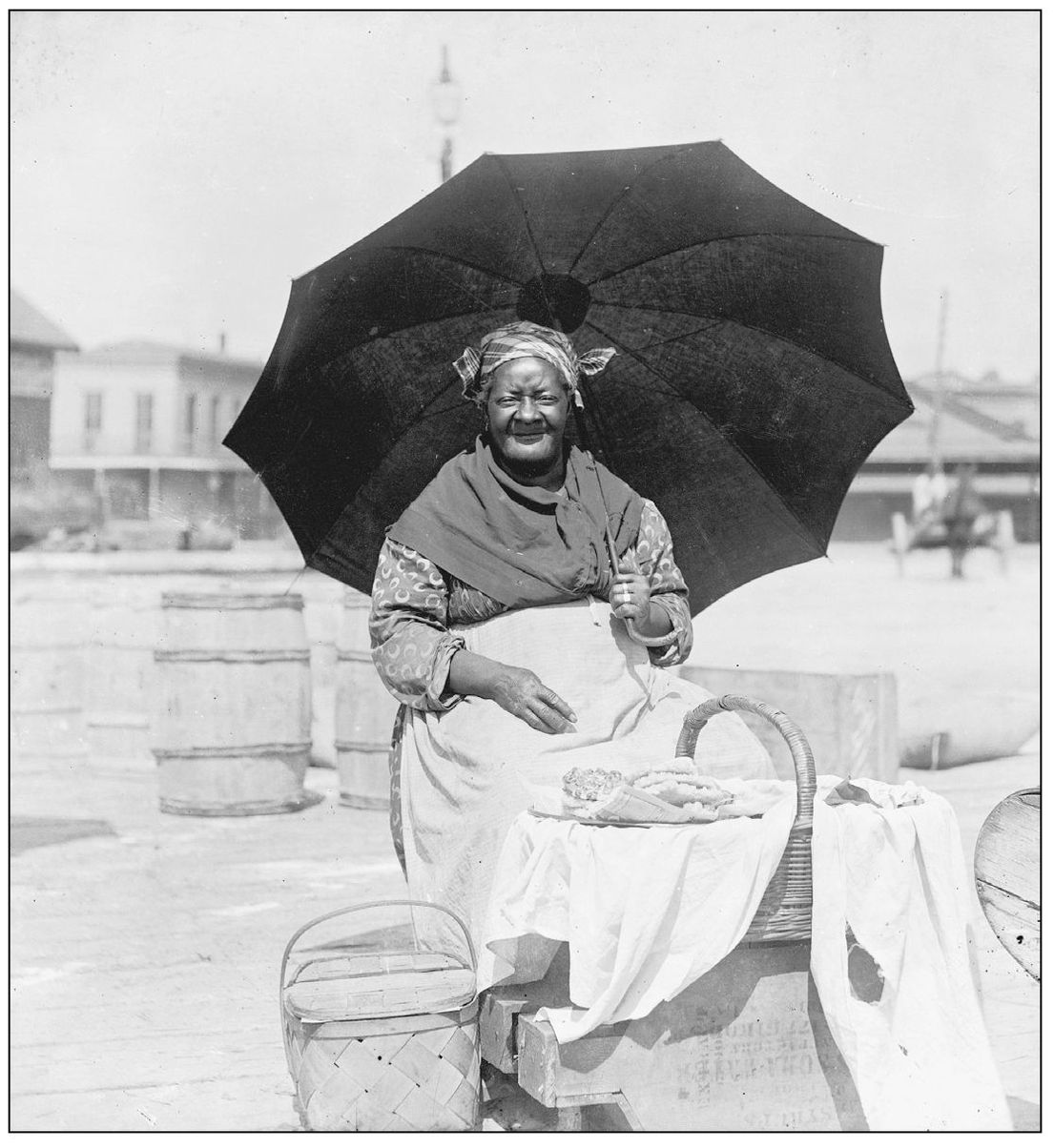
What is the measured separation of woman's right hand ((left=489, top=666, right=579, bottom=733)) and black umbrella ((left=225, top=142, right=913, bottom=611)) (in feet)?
3.63

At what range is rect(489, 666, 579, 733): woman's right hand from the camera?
3.40 metres

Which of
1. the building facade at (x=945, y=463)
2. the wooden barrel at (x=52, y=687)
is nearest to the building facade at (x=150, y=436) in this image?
the building facade at (x=945, y=463)

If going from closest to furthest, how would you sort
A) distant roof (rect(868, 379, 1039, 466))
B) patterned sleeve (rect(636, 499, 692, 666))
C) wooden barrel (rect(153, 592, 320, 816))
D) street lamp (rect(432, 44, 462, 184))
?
1. patterned sleeve (rect(636, 499, 692, 666))
2. street lamp (rect(432, 44, 462, 184))
3. wooden barrel (rect(153, 592, 320, 816))
4. distant roof (rect(868, 379, 1039, 466))

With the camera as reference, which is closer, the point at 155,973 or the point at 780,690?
the point at 155,973

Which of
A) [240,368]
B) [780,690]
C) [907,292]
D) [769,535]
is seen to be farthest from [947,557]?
[769,535]

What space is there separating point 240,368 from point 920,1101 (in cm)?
3270

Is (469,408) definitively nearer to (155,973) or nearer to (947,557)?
(155,973)

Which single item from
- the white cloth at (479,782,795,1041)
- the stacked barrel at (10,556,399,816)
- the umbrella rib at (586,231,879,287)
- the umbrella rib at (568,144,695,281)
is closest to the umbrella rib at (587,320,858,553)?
the umbrella rib at (586,231,879,287)

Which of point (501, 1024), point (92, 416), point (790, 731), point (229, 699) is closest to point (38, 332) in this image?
point (92, 416)

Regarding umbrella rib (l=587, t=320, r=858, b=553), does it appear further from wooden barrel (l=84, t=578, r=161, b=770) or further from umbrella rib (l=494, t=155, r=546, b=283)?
wooden barrel (l=84, t=578, r=161, b=770)

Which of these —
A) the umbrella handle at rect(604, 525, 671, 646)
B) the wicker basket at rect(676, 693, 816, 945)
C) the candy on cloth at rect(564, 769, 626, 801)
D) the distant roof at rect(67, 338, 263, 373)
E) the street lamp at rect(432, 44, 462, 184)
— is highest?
Answer: the distant roof at rect(67, 338, 263, 373)

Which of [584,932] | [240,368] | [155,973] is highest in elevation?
[240,368]

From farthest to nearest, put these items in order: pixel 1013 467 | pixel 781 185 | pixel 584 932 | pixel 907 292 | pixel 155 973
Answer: pixel 1013 467
pixel 907 292
pixel 155 973
pixel 781 185
pixel 584 932

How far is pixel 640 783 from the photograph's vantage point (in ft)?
9.78
